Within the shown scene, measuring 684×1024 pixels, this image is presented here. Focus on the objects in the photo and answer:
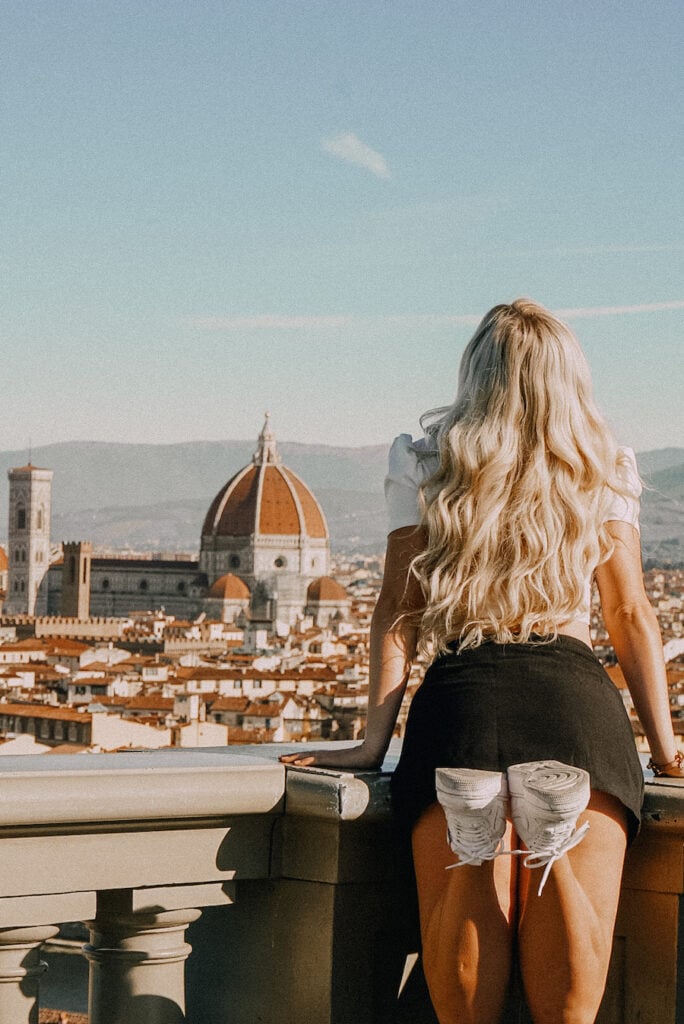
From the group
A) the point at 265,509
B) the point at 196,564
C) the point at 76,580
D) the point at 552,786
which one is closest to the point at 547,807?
the point at 552,786

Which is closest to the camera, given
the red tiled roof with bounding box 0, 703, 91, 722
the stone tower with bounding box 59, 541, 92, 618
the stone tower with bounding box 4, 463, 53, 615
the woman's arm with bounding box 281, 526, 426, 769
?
the woman's arm with bounding box 281, 526, 426, 769

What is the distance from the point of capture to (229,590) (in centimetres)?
5538

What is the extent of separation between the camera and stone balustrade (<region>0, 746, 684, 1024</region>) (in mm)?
1467

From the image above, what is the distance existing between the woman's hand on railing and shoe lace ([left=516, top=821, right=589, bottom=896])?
0.28 meters

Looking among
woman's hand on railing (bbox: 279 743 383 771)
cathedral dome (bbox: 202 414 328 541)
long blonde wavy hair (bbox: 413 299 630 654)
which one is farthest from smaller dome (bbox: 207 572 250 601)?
long blonde wavy hair (bbox: 413 299 630 654)

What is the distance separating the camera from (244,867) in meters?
1.58

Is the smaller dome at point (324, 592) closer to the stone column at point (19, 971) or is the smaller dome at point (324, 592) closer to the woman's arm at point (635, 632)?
the woman's arm at point (635, 632)

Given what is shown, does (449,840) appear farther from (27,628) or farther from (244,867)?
(27,628)

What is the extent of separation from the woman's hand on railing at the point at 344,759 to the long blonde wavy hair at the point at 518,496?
0.50 ft

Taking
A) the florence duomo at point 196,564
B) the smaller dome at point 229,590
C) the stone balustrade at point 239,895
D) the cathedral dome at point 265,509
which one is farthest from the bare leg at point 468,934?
the cathedral dome at point 265,509

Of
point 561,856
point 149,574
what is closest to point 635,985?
point 561,856

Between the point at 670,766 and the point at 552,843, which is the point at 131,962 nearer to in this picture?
the point at 552,843

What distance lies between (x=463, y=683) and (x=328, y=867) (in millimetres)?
252

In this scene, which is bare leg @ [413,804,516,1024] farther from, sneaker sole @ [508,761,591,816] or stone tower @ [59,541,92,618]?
stone tower @ [59,541,92,618]
